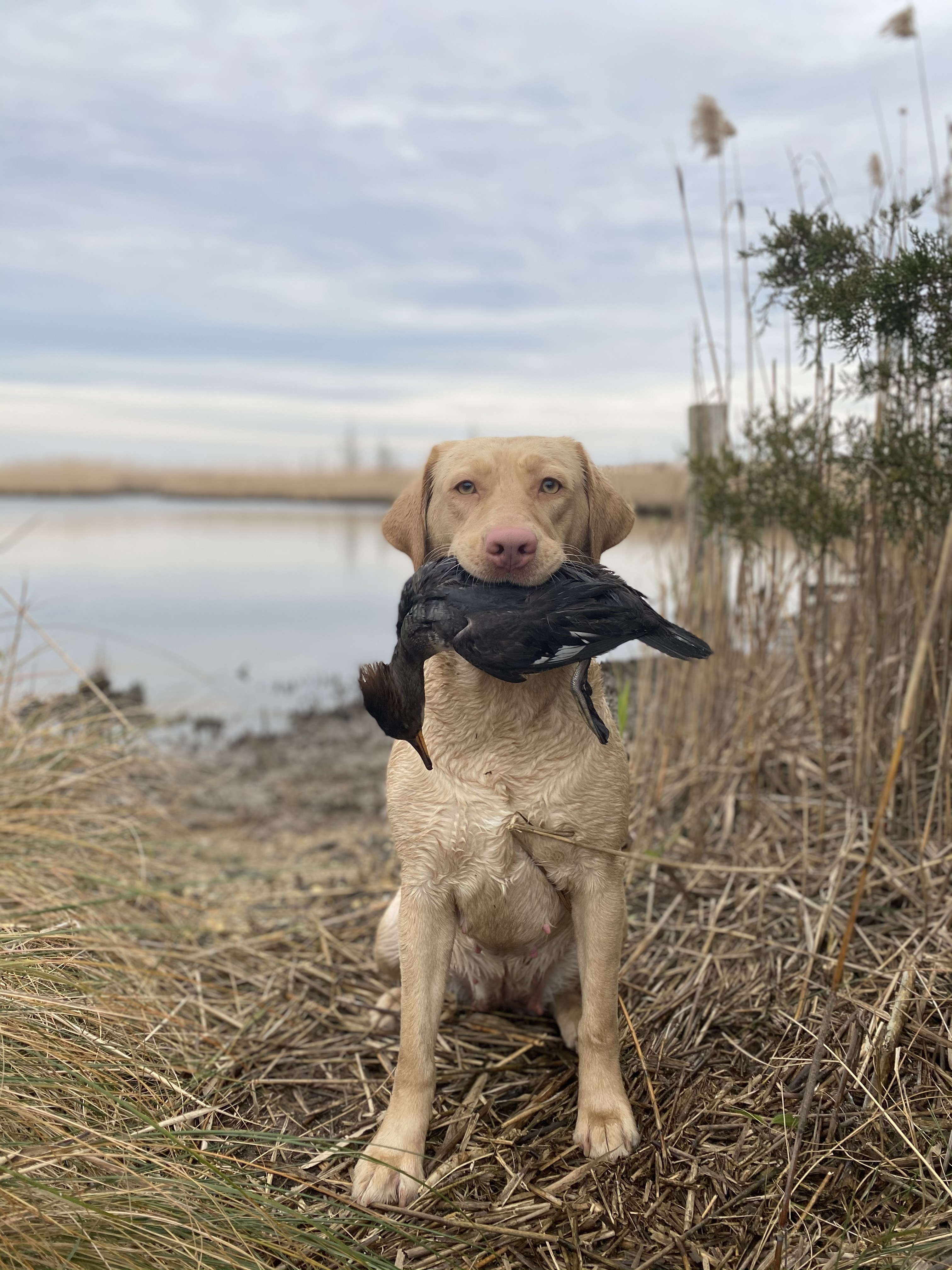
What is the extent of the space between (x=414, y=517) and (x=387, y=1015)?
1.81 meters


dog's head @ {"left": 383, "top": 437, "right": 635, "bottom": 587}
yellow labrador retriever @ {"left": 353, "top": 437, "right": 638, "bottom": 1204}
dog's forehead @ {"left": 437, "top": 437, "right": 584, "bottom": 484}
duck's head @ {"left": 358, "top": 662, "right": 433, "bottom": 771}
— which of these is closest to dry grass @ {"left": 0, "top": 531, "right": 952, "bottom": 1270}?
yellow labrador retriever @ {"left": 353, "top": 437, "right": 638, "bottom": 1204}

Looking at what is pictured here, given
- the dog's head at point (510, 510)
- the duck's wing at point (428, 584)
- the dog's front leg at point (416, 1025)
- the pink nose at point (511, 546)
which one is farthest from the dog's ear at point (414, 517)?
the dog's front leg at point (416, 1025)

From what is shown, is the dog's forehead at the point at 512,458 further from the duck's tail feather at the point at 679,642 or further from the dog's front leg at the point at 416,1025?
the dog's front leg at the point at 416,1025

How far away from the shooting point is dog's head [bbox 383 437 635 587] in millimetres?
2279

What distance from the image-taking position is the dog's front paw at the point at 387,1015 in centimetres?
333

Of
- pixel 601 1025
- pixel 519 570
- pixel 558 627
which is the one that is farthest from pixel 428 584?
pixel 601 1025

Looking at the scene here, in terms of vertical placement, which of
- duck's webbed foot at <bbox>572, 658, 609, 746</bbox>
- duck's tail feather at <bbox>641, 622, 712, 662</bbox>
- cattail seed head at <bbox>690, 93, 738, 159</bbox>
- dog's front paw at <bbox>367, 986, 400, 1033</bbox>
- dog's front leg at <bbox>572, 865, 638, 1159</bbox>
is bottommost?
dog's front paw at <bbox>367, 986, 400, 1033</bbox>

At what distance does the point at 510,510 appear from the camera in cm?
236

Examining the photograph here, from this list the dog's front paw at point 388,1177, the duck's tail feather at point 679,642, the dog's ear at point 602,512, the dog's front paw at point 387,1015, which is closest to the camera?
the duck's tail feather at point 679,642

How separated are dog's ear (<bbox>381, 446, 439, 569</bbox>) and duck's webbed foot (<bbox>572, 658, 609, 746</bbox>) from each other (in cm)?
57

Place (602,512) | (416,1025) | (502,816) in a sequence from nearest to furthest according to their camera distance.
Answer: (502,816), (416,1025), (602,512)

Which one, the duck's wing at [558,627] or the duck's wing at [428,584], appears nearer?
the duck's wing at [558,627]

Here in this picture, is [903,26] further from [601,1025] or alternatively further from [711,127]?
[601,1025]

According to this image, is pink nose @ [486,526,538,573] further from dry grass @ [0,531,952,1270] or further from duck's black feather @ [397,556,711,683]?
dry grass @ [0,531,952,1270]
